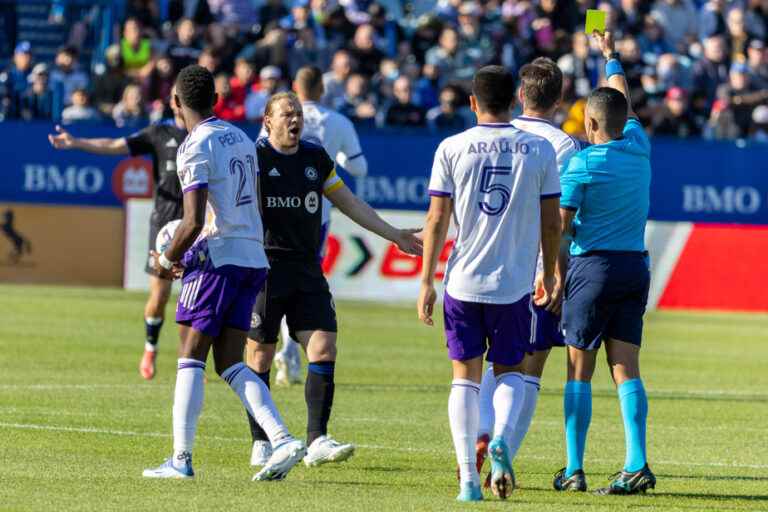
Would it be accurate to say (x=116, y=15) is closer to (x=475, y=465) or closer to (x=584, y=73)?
(x=584, y=73)

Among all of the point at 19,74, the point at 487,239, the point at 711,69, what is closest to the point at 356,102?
the point at 19,74

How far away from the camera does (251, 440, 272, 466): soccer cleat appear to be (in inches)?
412

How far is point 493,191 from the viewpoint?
9.00 metres

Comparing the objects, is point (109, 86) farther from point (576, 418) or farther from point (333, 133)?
point (576, 418)

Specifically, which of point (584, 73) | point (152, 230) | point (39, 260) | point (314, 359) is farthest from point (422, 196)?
point (314, 359)

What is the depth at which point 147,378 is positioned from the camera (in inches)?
600

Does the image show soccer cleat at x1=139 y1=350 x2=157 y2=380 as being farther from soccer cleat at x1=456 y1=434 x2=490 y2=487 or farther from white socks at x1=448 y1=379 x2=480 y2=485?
white socks at x1=448 y1=379 x2=480 y2=485

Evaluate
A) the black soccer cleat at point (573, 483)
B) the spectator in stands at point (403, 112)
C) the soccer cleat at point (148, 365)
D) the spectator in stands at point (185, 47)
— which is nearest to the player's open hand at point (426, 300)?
the black soccer cleat at point (573, 483)

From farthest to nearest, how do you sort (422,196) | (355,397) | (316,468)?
(422,196), (355,397), (316,468)

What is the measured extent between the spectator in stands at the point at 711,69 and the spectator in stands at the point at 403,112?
5409 mm

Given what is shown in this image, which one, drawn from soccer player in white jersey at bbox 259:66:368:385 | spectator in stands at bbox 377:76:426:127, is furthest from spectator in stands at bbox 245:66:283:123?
soccer player in white jersey at bbox 259:66:368:385

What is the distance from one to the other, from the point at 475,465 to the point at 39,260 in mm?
16670

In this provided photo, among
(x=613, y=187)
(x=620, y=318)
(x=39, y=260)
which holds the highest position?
(x=613, y=187)

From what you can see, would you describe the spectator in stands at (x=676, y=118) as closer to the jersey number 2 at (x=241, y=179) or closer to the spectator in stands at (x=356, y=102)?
the spectator in stands at (x=356, y=102)
